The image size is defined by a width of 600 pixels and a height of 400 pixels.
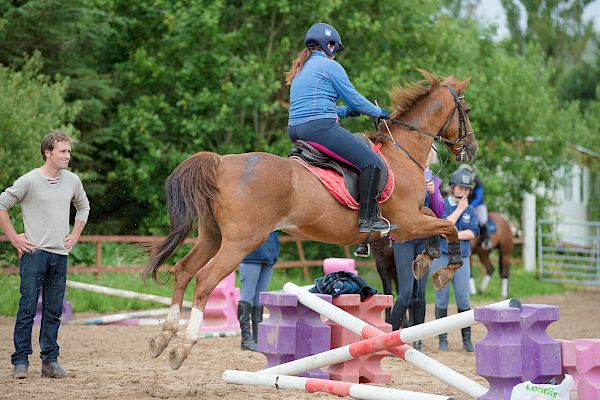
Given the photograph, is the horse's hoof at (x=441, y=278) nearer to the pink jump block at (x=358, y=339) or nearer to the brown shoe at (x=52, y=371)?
the pink jump block at (x=358, y=339)

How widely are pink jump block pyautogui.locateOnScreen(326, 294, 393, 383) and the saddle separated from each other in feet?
3.02

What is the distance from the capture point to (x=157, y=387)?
24.1 feet

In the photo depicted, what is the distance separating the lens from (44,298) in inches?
319

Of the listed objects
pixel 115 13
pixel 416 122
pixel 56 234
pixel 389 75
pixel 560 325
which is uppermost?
pixel 115 13

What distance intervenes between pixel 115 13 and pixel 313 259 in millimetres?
7870

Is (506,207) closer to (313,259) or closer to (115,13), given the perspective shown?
(313,259)

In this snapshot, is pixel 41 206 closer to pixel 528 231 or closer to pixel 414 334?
pixel 414 334

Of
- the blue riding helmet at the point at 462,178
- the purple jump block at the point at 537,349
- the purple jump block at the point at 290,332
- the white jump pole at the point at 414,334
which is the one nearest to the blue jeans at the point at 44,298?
the purple jump block at the point at 290,332

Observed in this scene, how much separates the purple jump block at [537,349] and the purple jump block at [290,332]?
1.97 metres

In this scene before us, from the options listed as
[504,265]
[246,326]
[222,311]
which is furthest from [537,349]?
[504,265]

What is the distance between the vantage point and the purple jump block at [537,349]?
20.0 ft

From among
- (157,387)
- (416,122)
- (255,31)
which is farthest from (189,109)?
(157,387)

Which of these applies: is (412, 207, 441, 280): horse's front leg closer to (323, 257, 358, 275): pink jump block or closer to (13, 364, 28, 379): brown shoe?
(323, 257, 358, 275): pink jump block

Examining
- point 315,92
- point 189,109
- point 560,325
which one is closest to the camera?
point 315,92
